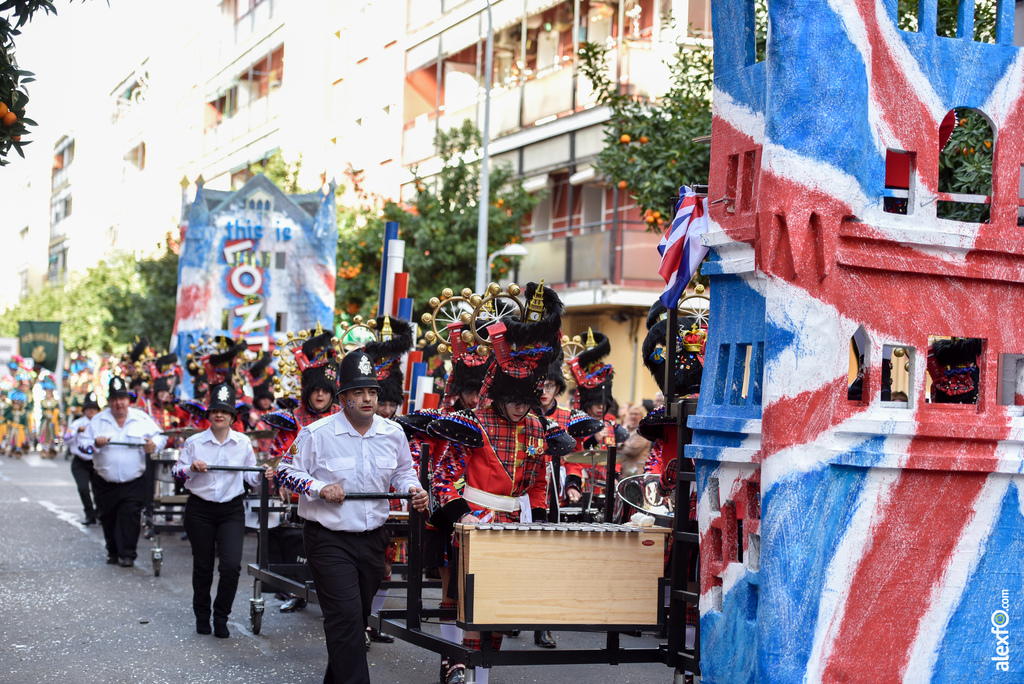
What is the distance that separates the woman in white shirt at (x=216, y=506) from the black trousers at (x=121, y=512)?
401 cm

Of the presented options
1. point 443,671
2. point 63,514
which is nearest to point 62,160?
point 63,514

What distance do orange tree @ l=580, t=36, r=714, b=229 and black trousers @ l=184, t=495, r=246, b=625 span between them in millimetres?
5891

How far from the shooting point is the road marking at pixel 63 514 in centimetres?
1975

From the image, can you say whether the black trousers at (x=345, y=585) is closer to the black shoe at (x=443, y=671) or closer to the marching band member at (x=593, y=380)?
the black shoe at (x=443, y=671)

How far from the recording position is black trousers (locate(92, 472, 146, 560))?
48.4 ft

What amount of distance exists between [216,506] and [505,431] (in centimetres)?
372

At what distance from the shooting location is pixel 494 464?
26.0 ft

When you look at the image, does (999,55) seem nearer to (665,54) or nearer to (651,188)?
(651,188)

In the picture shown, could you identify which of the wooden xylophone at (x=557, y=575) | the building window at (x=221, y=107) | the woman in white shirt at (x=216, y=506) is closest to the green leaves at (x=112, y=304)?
the building window at (x=221, y=107)

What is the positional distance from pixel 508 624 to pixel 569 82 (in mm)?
25400

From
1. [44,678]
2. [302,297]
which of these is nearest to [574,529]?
[44,678]

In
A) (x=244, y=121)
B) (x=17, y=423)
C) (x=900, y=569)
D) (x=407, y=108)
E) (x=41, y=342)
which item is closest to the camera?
(x=900, y=569)

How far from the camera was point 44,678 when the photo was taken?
8.69 metres

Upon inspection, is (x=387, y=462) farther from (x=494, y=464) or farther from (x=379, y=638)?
(x=379, y=638)
